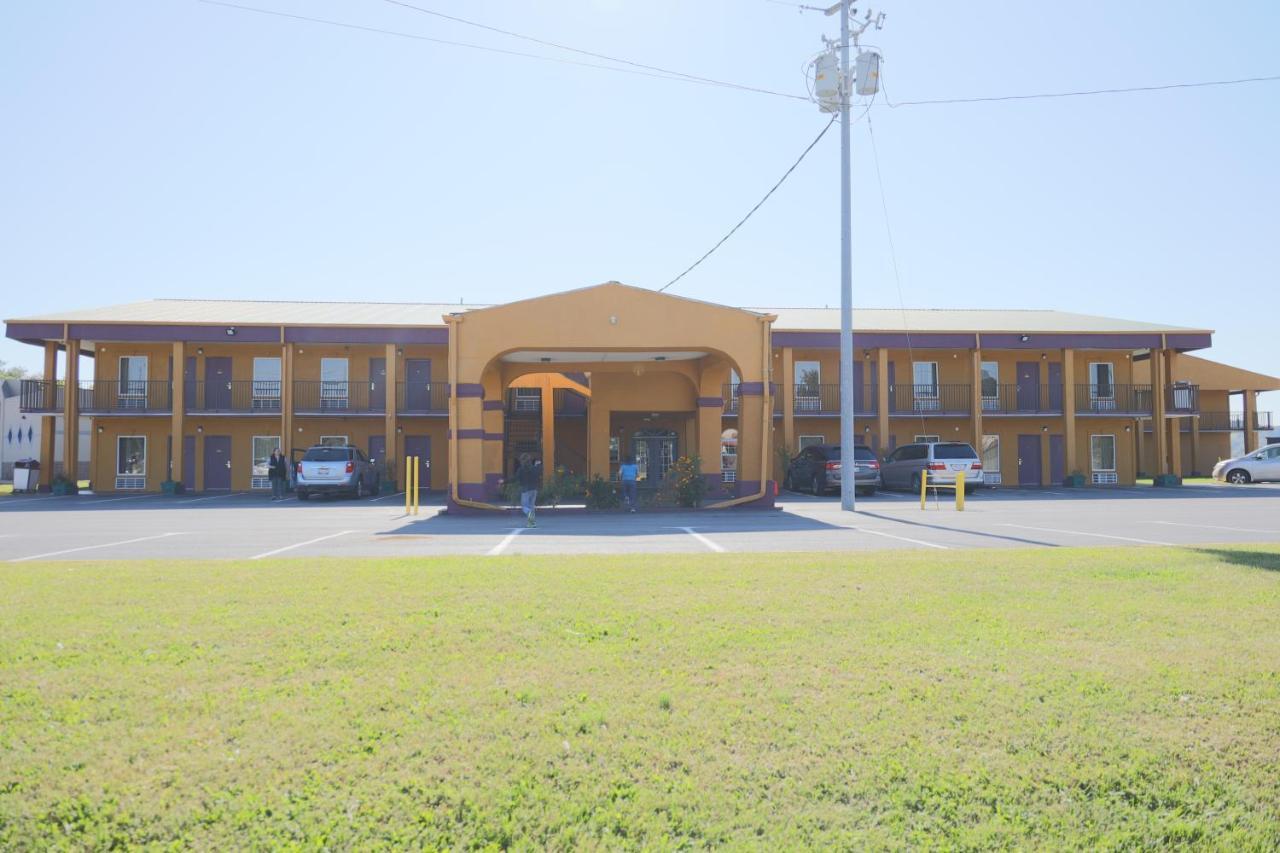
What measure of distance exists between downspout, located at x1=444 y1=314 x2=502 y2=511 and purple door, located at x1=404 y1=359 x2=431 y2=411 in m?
9.37

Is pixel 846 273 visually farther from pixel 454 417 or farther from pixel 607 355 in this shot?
pixel 454 417

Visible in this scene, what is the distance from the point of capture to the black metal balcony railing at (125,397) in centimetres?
2877

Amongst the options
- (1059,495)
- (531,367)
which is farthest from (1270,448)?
(531,367)

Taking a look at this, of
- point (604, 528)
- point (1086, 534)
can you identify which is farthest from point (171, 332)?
point (1086, 534)

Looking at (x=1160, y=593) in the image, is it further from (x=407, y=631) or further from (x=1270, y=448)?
(x=1270, y=448)

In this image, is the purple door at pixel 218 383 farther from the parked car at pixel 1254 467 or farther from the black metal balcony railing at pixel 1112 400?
the parked car at pixel 1254 467

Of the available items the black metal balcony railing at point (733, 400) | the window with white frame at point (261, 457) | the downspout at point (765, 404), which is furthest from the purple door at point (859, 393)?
the window with white frame at point (261, 457)

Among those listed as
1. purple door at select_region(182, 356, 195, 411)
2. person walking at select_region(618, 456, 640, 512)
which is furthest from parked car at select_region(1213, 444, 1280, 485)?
purple door at select_region(182, 356, 195, 411)

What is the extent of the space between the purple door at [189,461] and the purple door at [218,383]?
0.45 meters

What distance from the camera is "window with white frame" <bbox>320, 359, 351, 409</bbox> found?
99.9 feet

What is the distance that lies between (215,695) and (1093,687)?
452 centimetres

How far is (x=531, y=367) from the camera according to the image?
24609 mm

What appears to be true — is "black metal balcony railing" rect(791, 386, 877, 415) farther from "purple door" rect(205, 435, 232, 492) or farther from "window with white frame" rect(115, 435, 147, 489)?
"window with white frame" rect(115, 435, 147, 489)

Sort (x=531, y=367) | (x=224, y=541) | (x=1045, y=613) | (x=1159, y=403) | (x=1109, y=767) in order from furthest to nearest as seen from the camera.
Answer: (x=1159, y=403)
(x=531, y=367)
(x=224, y=541)
(x=1045, y=613)
(x=1109, y=767)
